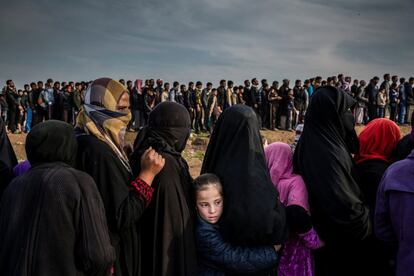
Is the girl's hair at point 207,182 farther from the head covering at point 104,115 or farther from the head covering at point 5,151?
the head covering at point 5,151

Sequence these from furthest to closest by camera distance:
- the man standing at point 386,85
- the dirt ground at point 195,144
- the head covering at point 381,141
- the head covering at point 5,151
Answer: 1. the man standing at point 386,85
2. the dirt ground at point 195,144
3. the head covering at point 381,141
4. the head covering at point 5,151

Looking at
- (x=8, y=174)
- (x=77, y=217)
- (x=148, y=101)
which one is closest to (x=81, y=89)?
(x=148, y=101)

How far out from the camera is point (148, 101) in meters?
14.6

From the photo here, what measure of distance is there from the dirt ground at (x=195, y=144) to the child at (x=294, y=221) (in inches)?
341

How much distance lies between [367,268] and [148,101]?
12813 millimetres

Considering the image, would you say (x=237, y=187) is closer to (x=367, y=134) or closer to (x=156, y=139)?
(x=156, y=139)

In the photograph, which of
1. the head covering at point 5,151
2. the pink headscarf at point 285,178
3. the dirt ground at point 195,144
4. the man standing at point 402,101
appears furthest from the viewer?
the man standing at point 402,101

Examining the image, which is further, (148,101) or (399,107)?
(399,107)

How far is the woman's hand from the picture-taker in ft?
6.85

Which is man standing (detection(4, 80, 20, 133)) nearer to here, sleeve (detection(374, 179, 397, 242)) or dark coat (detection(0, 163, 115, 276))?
dark coat (detection(0, 163, 115, 276))

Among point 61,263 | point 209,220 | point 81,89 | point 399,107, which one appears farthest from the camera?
→ point 399,107

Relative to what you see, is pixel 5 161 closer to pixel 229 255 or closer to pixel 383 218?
pixel 229 255

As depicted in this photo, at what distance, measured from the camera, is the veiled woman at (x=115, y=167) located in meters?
2.00

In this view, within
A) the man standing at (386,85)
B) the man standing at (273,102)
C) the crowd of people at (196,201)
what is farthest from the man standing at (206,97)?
the crowd of people at (196,201)
